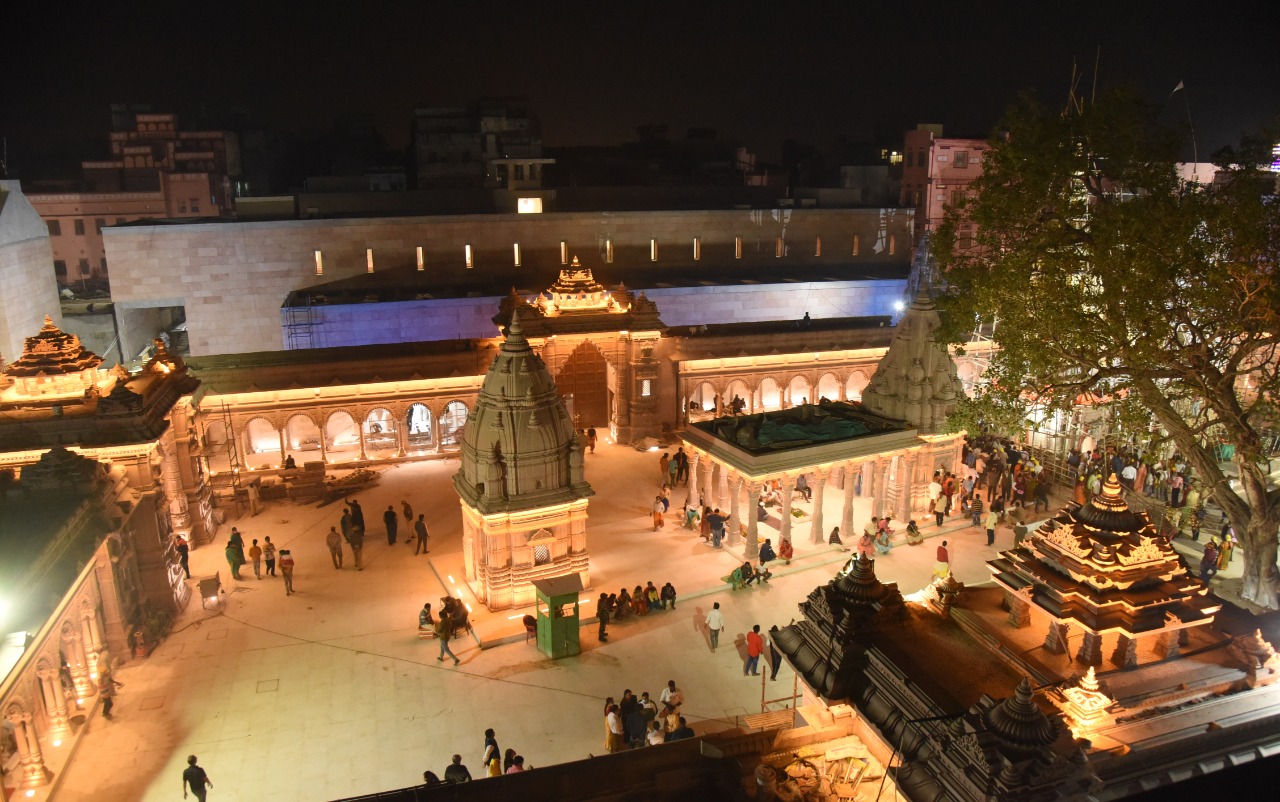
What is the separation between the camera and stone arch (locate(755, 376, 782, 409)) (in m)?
42.6

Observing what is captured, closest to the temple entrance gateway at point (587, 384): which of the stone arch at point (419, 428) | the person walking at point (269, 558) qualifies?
the stone arch at point (419, 428)

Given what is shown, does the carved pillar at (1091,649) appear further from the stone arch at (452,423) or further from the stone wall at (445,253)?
the stone wall at (445,253)

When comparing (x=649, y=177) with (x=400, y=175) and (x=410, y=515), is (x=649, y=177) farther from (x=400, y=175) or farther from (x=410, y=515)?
(x=410, y=515)

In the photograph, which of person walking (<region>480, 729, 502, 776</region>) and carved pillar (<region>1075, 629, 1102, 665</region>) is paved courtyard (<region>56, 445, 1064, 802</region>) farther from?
carved pillar (<region>1075, 629, 1102, 665</region>)

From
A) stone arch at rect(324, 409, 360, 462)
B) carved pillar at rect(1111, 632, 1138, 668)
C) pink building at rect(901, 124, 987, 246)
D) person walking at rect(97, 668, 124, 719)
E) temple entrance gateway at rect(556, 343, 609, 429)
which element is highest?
pink building at rect(901, 124, 987, 246)

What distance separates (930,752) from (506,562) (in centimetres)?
1522

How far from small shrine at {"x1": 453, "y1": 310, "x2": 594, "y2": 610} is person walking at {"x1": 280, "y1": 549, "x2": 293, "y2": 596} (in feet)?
17.6

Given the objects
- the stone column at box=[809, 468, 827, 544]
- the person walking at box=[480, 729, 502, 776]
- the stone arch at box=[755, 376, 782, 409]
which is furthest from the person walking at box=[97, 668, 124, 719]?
the stone arch at box=[755, 376, 782, 409]

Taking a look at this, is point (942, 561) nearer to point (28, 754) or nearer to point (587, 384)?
point (587, 384)

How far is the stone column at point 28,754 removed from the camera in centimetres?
1630

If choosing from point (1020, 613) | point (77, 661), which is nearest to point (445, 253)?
point (77, 661)

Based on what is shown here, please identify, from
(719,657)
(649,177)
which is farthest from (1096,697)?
(649,177)

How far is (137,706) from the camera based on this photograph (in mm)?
19828

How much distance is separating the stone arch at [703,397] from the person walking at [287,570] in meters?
20.3
